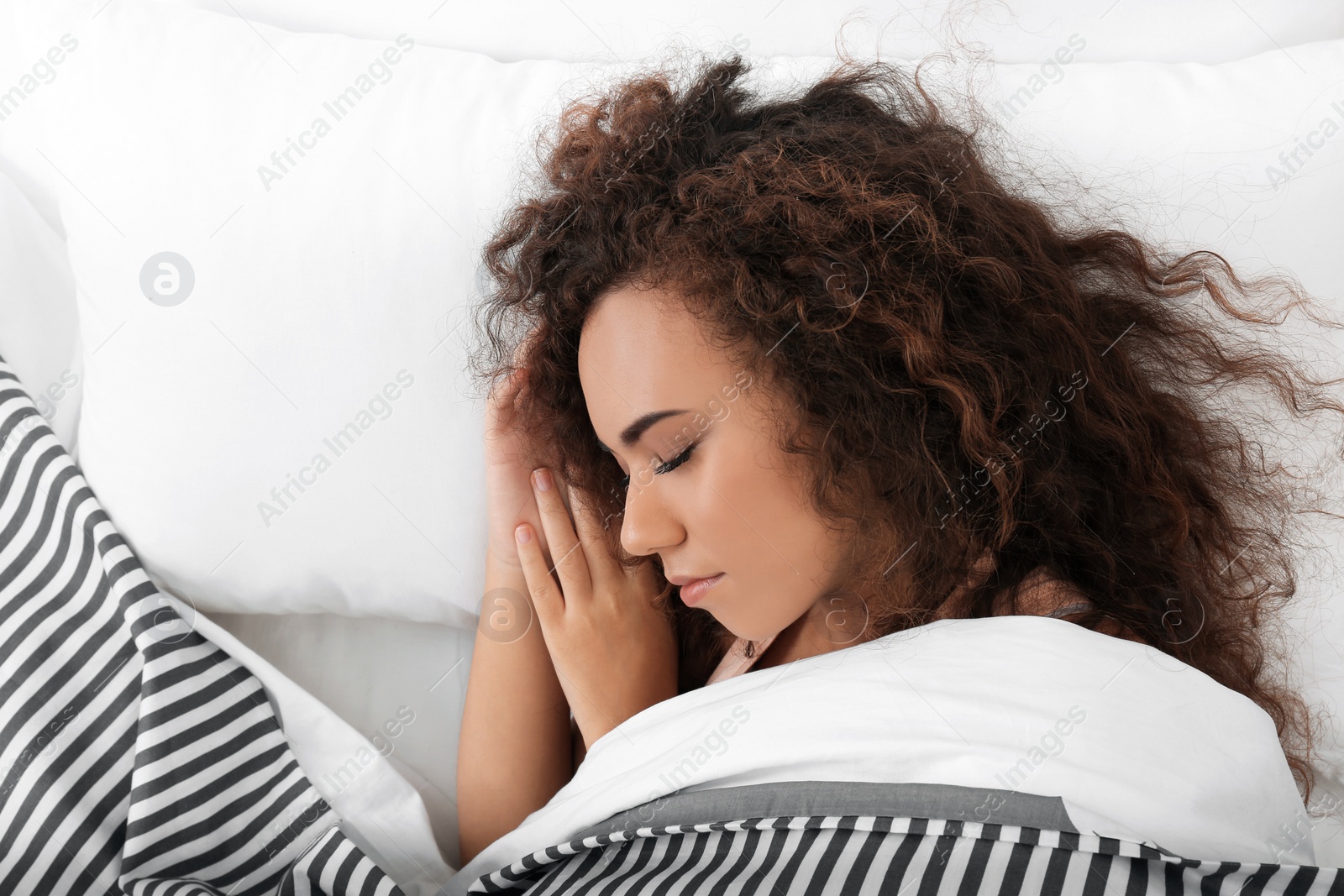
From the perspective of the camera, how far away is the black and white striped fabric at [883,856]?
28.8 inches

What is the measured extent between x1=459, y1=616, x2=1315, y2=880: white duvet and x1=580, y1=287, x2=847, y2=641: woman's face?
0.10 meters

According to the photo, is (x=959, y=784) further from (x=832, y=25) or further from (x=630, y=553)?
(x=832, y=25)

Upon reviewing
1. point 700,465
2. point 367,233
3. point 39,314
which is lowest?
point 700,465

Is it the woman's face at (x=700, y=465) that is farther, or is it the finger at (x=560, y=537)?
the finger at (x=560, y=537)

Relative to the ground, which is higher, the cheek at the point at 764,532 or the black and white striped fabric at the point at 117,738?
the black and white striped fabric at the point at 117,738

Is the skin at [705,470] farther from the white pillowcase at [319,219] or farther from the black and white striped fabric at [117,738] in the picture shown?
the black and white striped fabric at [117,738]

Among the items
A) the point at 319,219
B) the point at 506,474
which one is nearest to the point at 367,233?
the point at 319,219

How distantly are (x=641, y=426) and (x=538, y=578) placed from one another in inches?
13.2

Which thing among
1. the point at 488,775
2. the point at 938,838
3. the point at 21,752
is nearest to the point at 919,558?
the point at 938,838

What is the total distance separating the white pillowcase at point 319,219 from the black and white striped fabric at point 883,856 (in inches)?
17.8

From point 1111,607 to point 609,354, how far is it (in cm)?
57

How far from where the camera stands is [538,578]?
1.09 m

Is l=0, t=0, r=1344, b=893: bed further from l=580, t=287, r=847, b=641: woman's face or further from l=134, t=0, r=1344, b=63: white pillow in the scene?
→ l=580, t=287, r=847, b=641: woman's face

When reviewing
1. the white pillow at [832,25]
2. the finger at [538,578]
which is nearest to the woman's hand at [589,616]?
the finger at [538,578]
